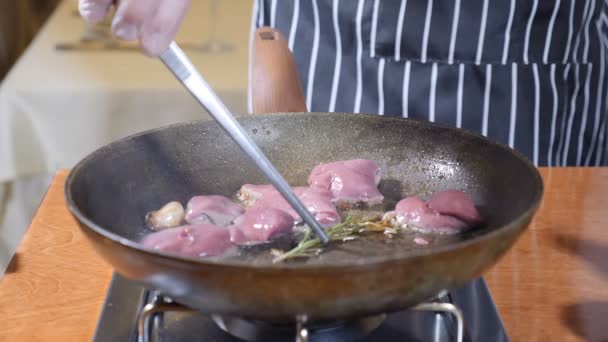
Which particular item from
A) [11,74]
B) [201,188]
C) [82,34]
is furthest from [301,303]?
[82,34]

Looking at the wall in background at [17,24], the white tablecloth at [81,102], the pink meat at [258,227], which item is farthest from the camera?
the wall in background at [17,24]

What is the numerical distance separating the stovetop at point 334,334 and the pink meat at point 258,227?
0.10m

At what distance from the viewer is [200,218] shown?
0.85 m

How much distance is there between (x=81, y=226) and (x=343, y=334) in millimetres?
281

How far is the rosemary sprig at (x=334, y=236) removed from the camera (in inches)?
30.7

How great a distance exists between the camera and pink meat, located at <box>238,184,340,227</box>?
0.88 metres

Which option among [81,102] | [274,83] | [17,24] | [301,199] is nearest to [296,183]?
[301,199]

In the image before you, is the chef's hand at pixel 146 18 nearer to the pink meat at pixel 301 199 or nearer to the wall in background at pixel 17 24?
the pink meat at pixel 301 199

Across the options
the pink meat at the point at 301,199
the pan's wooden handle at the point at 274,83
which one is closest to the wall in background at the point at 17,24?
the pan's wooden handle at the point at 274,83

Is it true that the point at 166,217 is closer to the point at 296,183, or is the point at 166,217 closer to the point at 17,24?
the point at 296,183

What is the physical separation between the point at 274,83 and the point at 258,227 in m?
0.36

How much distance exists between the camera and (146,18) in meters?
0.65

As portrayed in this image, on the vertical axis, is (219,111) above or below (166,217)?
above

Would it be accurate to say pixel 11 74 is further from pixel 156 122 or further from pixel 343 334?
pixel 343 334
